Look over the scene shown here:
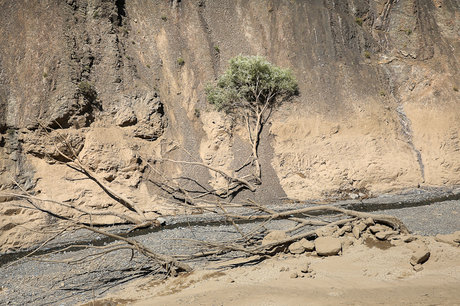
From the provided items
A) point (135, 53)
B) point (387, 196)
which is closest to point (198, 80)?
point (135, 53)

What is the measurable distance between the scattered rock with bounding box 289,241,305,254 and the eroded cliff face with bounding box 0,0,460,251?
28.7 ft

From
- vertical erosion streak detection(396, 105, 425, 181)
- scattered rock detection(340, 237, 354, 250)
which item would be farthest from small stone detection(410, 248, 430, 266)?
vertical erosion streak detection(396, 105, 425, 181)

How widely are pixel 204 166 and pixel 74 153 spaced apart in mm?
7357

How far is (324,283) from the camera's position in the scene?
7879 millimetres

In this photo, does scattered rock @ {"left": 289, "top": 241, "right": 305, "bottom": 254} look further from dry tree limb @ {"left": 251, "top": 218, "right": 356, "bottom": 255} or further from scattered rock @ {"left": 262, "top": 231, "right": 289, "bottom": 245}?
scattered rock @ {"left": 262, "top": 231, "right": 289, "bottom": 245}

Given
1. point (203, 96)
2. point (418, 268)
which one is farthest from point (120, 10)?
point (418, 268)

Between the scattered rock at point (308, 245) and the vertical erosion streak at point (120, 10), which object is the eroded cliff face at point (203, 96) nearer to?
the vertical erosion streak at point (120, 10)

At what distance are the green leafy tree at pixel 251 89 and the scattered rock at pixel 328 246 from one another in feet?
40.9

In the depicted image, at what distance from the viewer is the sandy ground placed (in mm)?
6801

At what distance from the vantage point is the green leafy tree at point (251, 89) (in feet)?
74.0

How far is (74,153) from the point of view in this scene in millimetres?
18016

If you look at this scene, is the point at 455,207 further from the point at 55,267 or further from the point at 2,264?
the point at 2,264

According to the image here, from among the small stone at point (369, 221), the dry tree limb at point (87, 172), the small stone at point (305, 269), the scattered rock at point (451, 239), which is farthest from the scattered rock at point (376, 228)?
the dry tree limb at point (87, 172)

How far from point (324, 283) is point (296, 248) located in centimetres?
243
